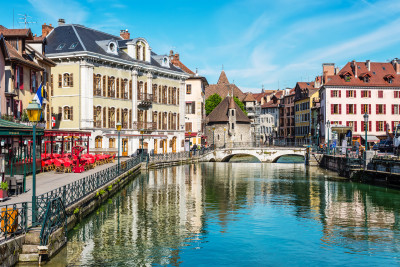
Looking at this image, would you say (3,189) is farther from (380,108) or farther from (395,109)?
(395,109)

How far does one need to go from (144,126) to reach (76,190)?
3715 centimetres

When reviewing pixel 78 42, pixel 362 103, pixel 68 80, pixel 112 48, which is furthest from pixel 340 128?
pixel 68 80

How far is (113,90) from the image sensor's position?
53.1 meters

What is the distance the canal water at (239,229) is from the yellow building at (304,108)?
58191 millimetres

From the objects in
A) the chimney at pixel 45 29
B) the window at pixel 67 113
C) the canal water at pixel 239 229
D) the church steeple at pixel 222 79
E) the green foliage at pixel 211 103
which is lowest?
the canal water at pixel 239 229

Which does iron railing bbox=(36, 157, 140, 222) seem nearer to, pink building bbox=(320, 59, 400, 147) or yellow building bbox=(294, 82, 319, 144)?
pink building bbox=(320, 59, 400, 147)

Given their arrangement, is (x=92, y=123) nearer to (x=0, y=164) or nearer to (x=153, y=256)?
(x=0, y=164)

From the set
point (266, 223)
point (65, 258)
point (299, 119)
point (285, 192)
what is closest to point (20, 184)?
point (65, 258)

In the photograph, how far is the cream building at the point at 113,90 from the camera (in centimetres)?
4938

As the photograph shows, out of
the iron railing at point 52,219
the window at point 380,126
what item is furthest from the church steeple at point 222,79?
the iron railing at point 52,219

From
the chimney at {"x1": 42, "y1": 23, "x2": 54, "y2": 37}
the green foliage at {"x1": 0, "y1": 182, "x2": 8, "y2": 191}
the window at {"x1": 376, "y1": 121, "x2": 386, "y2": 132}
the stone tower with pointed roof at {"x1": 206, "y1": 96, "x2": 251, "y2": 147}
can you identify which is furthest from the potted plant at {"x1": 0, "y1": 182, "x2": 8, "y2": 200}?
the stone tower with pointed roof at {"x1": 206, "y1": 96, "x2": 251, "y2": 147}

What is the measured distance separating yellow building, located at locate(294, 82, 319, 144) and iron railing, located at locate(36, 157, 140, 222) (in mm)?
61550

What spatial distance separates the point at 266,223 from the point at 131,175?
67.3ft

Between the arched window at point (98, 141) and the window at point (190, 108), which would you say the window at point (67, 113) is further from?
the window at point (190, 108)
